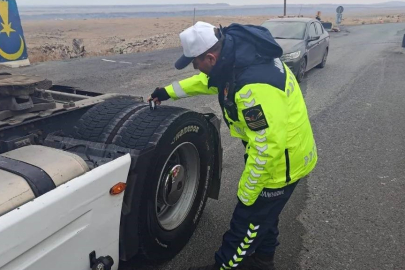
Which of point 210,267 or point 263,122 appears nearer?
point 263,122

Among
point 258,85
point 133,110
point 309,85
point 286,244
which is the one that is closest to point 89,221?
point 133,110

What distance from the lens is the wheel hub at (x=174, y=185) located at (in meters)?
2.81

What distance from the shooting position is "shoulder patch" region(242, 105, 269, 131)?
2.16 m

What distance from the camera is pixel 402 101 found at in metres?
8.12

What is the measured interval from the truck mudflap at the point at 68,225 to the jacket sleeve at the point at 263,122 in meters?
0.72

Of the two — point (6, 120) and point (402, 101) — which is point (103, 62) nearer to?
point (402, 101)

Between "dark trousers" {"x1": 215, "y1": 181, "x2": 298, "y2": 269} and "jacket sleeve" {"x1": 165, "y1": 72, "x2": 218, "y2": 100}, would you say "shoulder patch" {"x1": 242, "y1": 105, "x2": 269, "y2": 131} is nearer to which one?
"dark trousers" {"x1": 215, "y1": 181, "x2": 298, "y2": 269}

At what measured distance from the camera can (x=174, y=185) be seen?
291cm

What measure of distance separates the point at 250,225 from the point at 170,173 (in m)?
0.68

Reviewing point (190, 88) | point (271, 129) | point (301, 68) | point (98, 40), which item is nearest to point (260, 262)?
point (271, 129)

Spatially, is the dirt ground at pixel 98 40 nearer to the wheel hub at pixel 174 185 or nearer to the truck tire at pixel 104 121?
the truck tire at pixel 104 121

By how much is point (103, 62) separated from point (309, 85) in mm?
7024

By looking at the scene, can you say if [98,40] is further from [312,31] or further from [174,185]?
[174,185]

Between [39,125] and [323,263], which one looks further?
[323,263]
